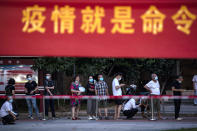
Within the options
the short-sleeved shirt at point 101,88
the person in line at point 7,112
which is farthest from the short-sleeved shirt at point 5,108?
the short-sleeved shirt at point 101,88

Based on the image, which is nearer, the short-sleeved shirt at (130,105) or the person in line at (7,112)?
the person in line at (7,112)

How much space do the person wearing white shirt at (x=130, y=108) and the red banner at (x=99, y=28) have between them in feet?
33.2

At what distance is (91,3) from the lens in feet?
13.1

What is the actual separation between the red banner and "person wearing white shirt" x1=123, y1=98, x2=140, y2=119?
10.1m

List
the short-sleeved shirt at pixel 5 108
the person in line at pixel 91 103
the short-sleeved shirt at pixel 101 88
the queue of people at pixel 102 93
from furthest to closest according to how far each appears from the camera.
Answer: the person in line at pixel 91 103 → the short-sleeved shirt at pixel 101 88 → the queue of people at pixel 102 93 → the short-sleeved shirt at pixel 5 108

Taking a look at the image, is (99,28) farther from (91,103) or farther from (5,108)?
(91,103)

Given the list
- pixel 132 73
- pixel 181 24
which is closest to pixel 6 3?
pixel 181 24

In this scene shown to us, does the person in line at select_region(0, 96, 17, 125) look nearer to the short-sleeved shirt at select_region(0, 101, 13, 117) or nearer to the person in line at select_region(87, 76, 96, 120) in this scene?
the short-sleeved shirt at select_region(0, 101, 13, 117)

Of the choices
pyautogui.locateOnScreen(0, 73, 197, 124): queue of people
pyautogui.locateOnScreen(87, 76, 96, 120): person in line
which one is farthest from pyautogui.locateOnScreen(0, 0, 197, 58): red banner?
pyautogui.locateOnScreen(87, 76, 96, 120): person in line

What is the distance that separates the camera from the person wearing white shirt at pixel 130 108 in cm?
1398

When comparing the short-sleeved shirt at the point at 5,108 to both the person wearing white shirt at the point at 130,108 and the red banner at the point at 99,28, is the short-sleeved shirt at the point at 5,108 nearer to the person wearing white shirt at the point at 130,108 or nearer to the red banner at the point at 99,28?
the person wearing white shirt at the point at 130,108

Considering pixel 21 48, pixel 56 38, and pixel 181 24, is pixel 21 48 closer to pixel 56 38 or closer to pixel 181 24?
pixel 56 38

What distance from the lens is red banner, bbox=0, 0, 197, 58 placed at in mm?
3945

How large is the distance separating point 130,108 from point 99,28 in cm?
1033
